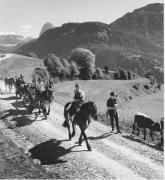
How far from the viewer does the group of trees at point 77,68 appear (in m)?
81.8

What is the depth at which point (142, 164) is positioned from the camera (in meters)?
18.5

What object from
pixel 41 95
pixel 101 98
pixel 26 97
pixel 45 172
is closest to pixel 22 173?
pixel 45 172

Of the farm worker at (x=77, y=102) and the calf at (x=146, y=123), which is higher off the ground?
the farm worker at (x=77, y=102)

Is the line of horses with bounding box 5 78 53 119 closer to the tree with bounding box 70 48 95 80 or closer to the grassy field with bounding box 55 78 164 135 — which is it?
the grassy field with bounding box 55 78 164 135

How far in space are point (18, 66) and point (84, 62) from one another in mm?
19547

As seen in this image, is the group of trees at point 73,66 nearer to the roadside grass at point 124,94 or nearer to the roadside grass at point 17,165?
the roadside grass at point 124,94

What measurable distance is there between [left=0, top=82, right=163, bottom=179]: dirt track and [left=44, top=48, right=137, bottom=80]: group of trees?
5380 centimetres

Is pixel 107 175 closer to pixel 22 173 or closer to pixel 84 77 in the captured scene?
pixel 22 173

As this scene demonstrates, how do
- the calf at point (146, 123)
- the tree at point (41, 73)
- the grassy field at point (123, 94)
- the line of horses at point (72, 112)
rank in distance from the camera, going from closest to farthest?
the line of horses at point (72, 112)
the calf at point (146, 123)
the grassy field at point (123, 94)
the tree at point (41, 73)

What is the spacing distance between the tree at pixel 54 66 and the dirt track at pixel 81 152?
52550 millimetres

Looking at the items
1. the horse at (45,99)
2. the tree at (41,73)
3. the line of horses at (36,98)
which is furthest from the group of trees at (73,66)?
the horse at (45,99)

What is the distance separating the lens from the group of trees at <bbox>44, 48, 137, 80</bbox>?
8175 centimetres

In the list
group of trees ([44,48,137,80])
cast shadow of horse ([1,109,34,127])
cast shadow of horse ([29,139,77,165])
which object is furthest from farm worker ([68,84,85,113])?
group of trees ([44,48,137,80])

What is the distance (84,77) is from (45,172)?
7238 centimetres
